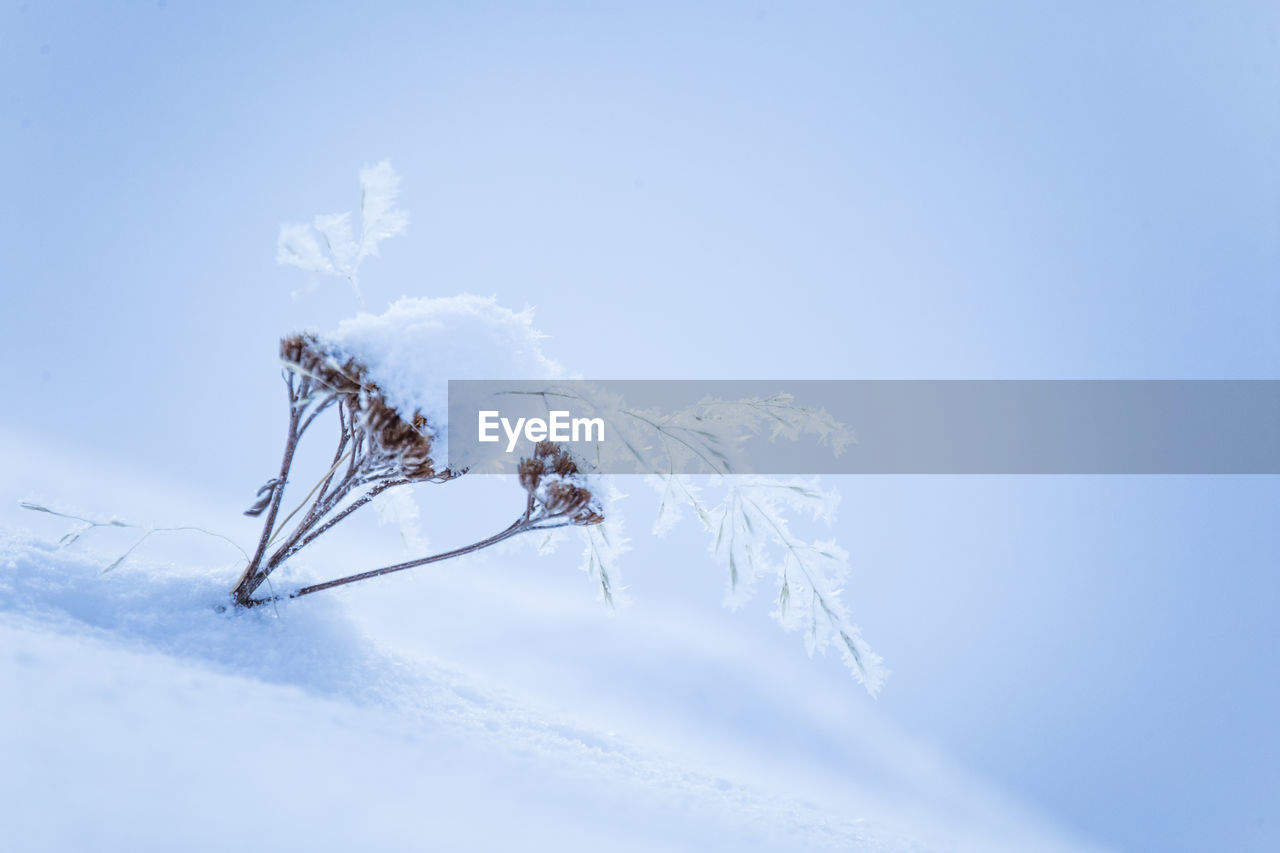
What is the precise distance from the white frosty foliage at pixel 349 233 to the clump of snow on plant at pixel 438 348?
8.5 inches

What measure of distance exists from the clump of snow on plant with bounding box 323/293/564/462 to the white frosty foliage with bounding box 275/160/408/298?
216mm

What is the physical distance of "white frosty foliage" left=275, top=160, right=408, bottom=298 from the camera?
75.0 inches

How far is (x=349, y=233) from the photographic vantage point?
1.96 meters

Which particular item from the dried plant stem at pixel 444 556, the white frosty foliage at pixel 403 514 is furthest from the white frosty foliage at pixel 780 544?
the white frosty foliage at pixel 403 514

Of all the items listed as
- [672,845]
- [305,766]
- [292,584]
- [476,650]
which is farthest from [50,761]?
[476,650]

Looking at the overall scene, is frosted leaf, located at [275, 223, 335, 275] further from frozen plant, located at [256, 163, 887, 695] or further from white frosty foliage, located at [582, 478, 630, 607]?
white frosty foliage, located at [582, 478, 630, 607]

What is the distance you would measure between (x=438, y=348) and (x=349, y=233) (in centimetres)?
54

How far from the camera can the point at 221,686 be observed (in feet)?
4.16

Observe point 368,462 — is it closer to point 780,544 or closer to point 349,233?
point 349,233

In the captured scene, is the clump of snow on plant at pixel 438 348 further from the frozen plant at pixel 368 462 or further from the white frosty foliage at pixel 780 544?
the white frosty foliage at pixel 780 544

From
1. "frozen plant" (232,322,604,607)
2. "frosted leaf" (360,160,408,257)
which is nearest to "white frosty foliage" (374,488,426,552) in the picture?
"frozen plant" (232,322,604,607)

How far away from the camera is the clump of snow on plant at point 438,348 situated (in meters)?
1.75

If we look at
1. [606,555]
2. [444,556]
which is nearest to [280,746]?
[444,556]

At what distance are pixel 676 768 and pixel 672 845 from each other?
0.97 meters
